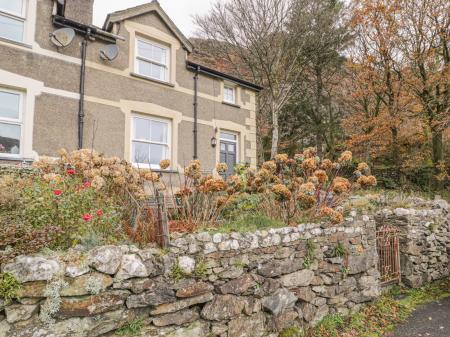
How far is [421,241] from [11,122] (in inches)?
404

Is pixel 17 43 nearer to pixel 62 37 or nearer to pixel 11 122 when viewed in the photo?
pixel 62 37

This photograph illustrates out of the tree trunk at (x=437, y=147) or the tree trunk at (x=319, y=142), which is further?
the tree trunk at (x=319, y=142)

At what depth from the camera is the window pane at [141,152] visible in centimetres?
943

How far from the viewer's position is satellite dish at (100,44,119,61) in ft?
28.8

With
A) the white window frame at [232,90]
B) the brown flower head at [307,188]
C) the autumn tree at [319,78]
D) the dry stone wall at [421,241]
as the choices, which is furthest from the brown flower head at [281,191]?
the autumn tree at [319,78]

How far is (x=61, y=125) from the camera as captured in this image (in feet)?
26.3

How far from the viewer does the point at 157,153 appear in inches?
391

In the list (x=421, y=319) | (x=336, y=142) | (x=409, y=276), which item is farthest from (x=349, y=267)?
(x=336, y=142)

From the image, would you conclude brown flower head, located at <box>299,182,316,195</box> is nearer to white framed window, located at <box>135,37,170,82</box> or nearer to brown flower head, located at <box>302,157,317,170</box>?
brown flower head, located at <box>302,157,317,170</box>

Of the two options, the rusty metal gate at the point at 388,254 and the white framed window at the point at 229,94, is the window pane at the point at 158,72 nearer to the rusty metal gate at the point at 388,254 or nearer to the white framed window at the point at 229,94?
the white framed window at the point at 229,94

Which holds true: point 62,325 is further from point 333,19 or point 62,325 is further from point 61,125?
point 333,19

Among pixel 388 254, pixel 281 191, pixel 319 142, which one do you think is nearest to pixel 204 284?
pixel 281 191

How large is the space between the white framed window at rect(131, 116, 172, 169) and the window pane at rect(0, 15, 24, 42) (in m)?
3.53

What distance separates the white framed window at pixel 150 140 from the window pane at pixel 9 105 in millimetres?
3036
